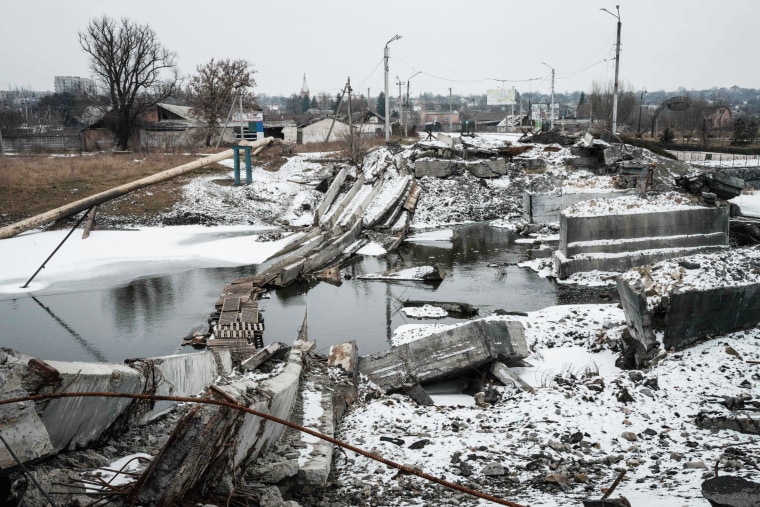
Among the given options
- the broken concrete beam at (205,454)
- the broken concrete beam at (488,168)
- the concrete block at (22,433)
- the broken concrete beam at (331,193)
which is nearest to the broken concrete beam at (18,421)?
the concrete block at (22,433)

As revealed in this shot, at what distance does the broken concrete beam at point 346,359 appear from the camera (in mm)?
7824

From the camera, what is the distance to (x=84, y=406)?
4.45m

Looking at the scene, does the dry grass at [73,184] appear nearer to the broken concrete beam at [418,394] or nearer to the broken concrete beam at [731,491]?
the broken concrete beam at [418,394]

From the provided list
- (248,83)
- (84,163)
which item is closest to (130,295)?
(84,163)

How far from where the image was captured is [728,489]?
4098 millimetres

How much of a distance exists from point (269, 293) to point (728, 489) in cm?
1130

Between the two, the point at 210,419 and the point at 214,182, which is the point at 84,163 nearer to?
the point at 214,182

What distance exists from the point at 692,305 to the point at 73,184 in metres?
24.4

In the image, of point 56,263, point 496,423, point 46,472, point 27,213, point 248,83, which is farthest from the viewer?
point 248,83

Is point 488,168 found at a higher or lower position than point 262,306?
higher

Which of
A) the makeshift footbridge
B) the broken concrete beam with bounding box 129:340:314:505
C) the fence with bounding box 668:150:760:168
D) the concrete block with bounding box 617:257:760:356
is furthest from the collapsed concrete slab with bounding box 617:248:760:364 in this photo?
the fence with bounding box 668:150:760:168

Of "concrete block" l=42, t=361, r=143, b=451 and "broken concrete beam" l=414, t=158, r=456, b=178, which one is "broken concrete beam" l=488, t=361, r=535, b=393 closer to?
"concrete block" l=42, t=361, r=143, b=451

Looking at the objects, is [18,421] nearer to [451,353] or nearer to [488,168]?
[451,353]

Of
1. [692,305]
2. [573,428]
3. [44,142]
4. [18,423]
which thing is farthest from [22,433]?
[44,142]
